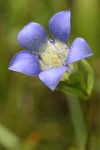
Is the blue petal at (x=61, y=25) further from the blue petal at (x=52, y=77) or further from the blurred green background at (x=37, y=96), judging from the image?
the blurred green background at (x=37, y=96)

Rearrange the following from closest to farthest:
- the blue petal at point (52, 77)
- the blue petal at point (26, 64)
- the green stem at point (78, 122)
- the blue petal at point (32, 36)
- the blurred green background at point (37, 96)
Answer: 1. the blue petal at point (52, 77)
2. the blue petal at point (26, 64)
3. the blue petal at point (32, 36)
4. the green stem at point (78, 122)
5. the blurred green background at point (37, 96)

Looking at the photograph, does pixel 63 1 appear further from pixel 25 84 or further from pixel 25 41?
pixel 25 41

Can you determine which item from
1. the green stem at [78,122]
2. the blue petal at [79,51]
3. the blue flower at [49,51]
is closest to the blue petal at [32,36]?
the blue flower at [49,51]

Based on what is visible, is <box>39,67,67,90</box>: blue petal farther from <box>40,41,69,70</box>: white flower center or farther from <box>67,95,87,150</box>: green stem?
<box>67,95,87,150</box>: green stem

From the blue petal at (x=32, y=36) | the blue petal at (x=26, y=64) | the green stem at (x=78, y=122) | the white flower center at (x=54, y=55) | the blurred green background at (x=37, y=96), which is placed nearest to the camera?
the blue petal at (x=26, y=64)

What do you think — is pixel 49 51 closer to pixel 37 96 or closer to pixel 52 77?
pixel 52 77

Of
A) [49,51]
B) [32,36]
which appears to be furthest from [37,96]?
[32,36]

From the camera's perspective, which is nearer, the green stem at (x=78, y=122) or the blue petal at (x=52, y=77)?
the blue petal at (x=52, y=77)
